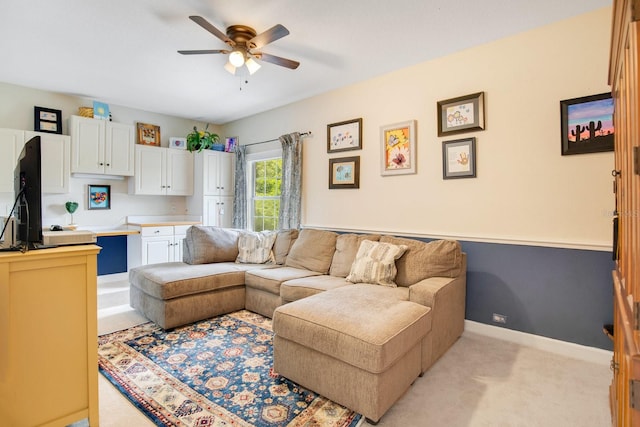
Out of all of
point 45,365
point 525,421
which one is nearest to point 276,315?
point 45,365

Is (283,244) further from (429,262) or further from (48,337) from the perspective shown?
(48,337)

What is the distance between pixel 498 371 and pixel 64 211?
5302mm

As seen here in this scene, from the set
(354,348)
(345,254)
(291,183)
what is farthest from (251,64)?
(354,348)

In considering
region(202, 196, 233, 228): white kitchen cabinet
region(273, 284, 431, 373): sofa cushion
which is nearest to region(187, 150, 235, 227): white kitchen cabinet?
region(202, 196, 233, 228): white kitchen cabinet

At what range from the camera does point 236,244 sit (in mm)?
3982

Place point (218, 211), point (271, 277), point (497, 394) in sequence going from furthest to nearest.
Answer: point (218, 211)
point (271, 277)
point (497, 394)

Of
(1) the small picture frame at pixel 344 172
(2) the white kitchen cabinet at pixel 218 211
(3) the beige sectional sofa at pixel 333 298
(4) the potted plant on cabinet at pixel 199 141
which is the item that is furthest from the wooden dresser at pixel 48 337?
(4) the potted plant on cabinet at pixel 199 141

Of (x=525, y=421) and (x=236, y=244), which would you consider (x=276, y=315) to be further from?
(x=236, y=244)

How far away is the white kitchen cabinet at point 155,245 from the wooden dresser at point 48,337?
10.6ft

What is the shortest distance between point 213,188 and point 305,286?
3.16m

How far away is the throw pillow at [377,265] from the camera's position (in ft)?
9.23

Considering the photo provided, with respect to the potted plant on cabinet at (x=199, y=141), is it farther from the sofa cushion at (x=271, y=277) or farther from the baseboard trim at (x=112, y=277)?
the sofa cushion at (x=271, y=277)

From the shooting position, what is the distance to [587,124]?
2396 mm

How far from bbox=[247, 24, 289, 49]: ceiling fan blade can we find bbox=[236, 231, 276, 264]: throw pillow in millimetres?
2141
